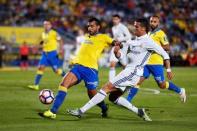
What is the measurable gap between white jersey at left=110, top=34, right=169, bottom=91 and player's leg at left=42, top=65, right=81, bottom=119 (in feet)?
3.38

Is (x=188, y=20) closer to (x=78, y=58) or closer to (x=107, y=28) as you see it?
(x=107, y=28)

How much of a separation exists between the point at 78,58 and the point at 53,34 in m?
9.30

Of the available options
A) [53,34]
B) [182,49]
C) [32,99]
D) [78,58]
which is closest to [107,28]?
[182,49]

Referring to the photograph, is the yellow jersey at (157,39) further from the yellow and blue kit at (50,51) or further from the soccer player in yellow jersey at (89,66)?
the yellow and blue kit at (50,51)

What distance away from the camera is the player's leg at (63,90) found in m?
12.8

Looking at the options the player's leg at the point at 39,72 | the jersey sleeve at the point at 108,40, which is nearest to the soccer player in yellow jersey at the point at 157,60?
the jersey sleeve at the point at 108,40

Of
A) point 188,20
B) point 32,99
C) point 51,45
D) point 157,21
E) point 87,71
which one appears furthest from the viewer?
point 188,20

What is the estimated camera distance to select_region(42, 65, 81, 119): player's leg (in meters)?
12.8

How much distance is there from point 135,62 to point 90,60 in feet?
4.11

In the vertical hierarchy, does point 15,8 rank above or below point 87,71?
above

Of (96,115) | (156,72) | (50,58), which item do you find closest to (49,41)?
(50,58)

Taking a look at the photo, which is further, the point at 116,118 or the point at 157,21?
the point at 157,21

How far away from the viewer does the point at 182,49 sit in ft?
140

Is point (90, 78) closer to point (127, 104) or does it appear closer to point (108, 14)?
point (127, 104)
